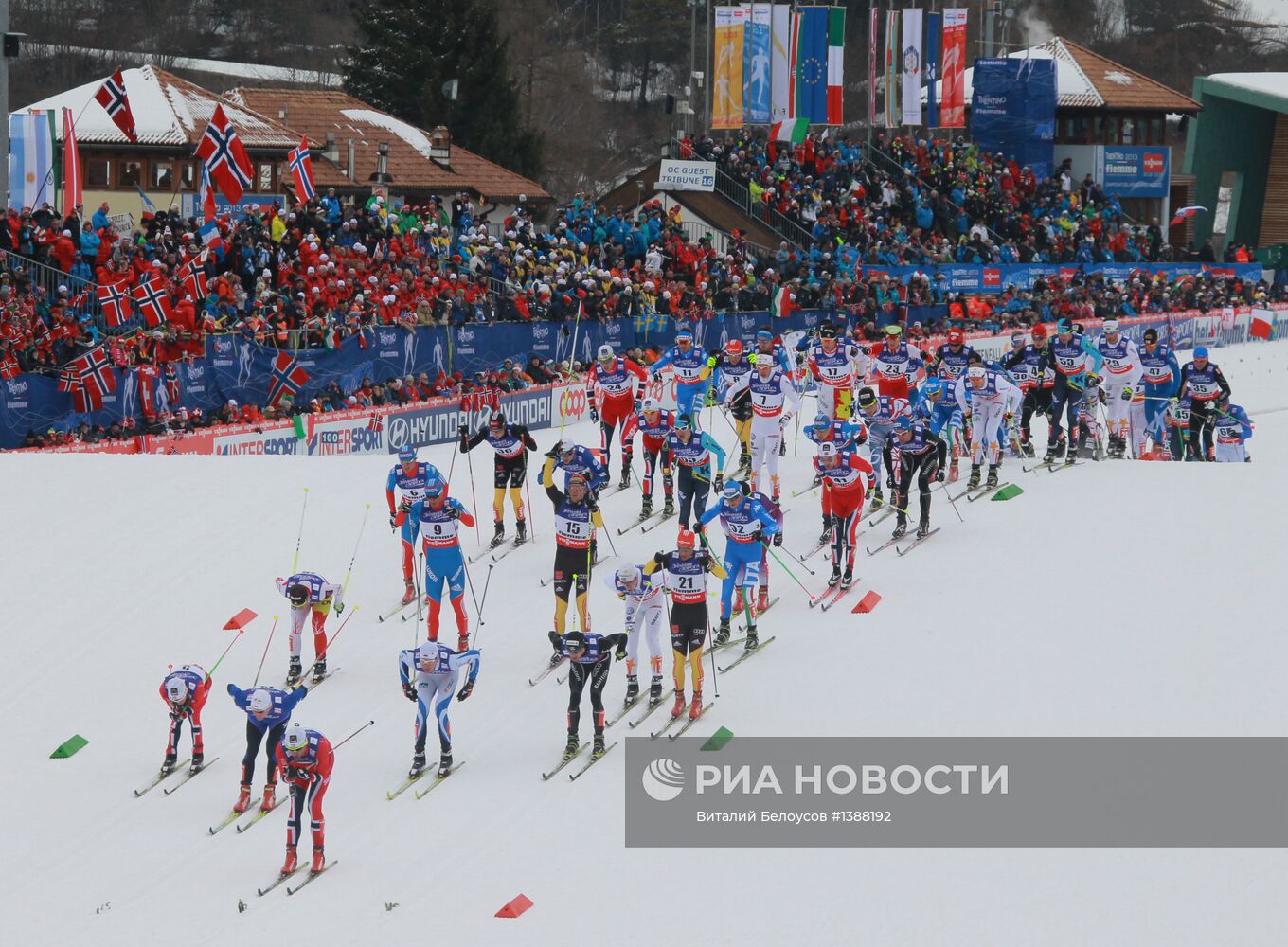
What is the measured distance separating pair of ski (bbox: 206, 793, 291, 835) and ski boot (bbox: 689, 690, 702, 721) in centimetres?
360

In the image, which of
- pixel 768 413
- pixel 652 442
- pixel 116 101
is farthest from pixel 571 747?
pixel 116 101

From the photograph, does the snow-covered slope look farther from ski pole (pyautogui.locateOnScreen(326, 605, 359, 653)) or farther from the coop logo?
the coop logo

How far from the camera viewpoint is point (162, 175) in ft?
124

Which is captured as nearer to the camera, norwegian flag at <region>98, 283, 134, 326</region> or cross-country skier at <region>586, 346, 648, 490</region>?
cross-country skier at <region>586, 346, 648, 490</region>

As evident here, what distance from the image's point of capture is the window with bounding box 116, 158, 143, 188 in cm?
3750

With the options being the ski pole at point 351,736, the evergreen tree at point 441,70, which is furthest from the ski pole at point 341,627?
the evergreen tree at point 441,70

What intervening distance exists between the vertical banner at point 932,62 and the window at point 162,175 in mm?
20475

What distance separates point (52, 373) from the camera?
24984 millimetres

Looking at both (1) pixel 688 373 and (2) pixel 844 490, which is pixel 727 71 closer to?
(1) pixel 688 373

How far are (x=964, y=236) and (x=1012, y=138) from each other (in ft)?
30.3

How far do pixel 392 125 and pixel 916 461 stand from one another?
29.7 m

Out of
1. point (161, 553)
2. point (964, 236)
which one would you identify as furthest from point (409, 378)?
point (964, 236)

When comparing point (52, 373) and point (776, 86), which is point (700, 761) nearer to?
point (52, 373)

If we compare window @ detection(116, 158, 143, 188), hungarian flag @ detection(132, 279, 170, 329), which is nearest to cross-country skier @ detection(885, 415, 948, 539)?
hungarian flag @ detection(132, 279, 170, 329)
